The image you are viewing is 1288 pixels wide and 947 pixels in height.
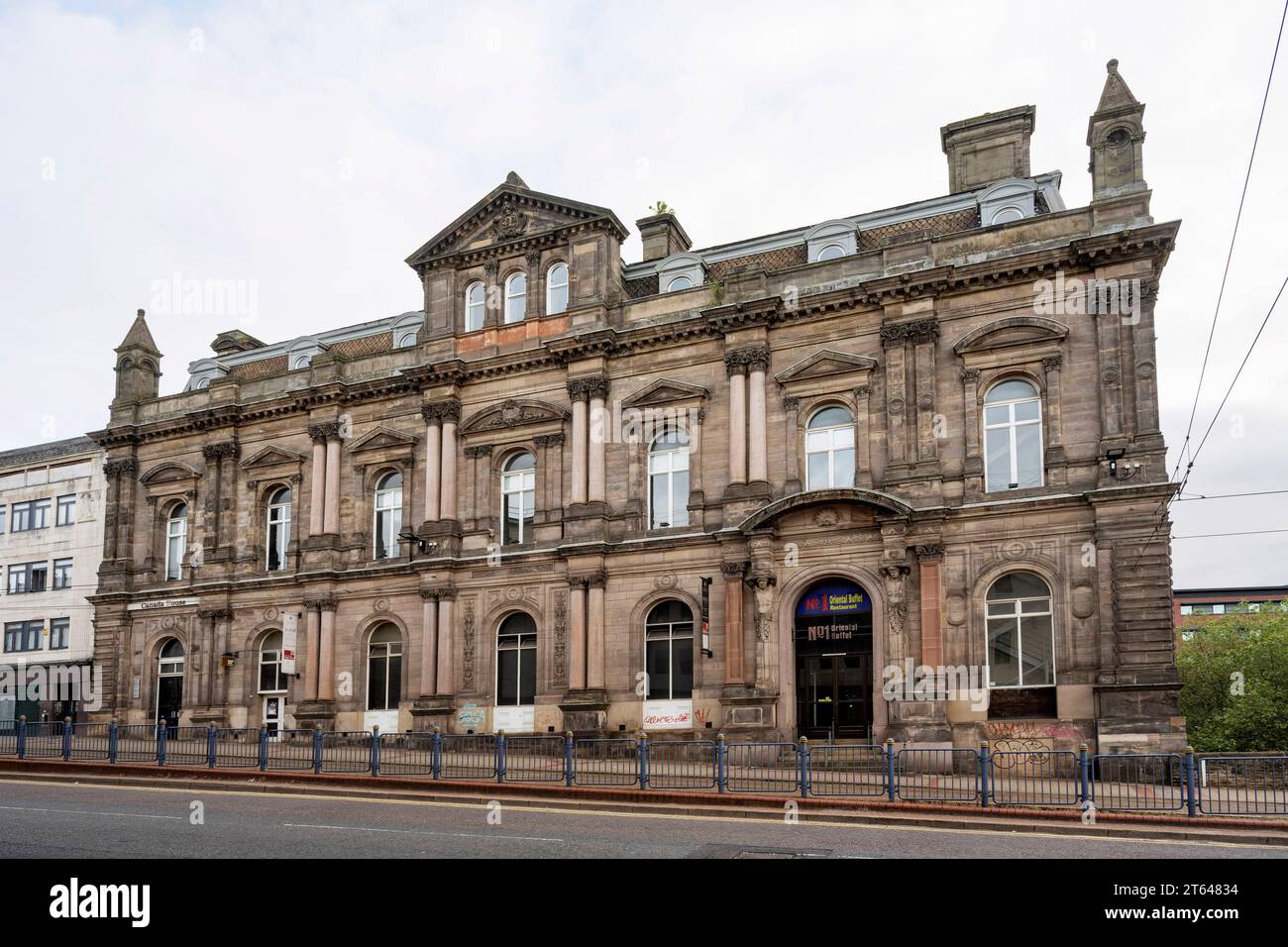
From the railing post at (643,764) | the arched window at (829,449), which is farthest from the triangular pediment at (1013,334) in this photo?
the railing post at (643,764)

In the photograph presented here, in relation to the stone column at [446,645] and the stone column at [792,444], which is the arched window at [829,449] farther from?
the stone column at [446,645]

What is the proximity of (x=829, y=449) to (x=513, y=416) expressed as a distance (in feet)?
34.0

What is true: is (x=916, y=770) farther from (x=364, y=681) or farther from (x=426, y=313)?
(x=426, y=313)

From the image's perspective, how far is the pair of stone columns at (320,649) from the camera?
120 ft

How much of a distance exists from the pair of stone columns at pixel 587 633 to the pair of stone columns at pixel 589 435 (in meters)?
2.61

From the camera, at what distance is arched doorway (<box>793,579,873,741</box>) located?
29250 mm

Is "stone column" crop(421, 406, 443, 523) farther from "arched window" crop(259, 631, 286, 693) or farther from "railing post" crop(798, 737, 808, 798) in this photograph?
"railing post" crop(798, 737, 808, 798)

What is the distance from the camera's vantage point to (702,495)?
31.9 metres

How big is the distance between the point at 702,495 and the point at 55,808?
18.2 m

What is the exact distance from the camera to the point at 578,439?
33.9 m

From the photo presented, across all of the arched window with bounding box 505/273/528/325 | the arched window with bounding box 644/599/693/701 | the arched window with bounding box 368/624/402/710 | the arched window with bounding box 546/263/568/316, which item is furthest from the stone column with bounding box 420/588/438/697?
the arched window with bounding box 546/263/568/316

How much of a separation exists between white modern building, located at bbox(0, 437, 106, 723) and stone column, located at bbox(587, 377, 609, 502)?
25442 mm
